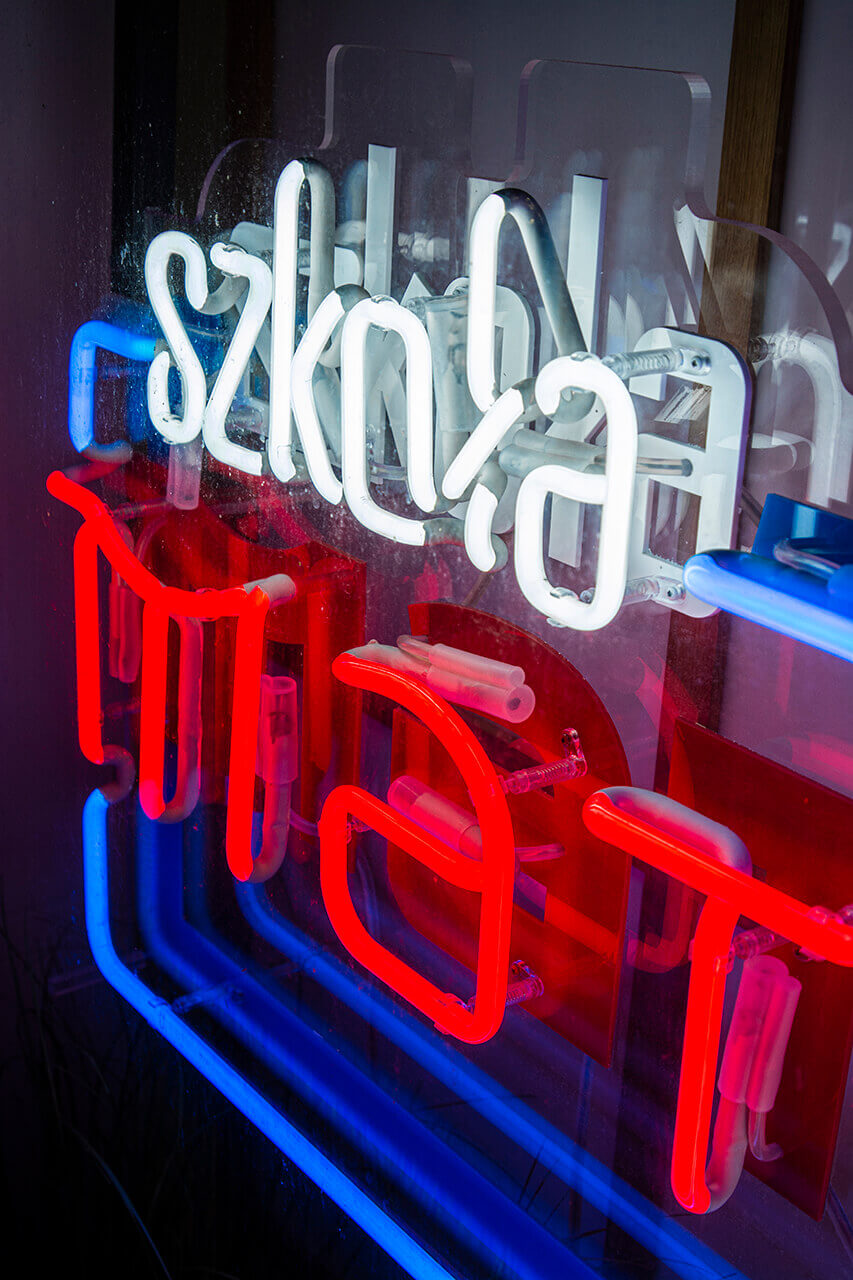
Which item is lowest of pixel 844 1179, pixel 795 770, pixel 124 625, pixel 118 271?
pixel 844 1179

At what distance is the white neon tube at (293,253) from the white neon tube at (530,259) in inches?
10.9

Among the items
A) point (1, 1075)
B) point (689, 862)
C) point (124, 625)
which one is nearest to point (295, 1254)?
point (1, 1075)

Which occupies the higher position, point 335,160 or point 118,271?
point 335,160

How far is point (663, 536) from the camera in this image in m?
1.31

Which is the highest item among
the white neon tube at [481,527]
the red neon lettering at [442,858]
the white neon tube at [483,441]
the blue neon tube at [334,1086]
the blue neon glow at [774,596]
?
the white neon tube at [483,441]

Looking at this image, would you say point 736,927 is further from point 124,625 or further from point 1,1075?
point 1,1075

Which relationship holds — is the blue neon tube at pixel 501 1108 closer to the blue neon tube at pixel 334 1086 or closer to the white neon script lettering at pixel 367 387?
the blue neon tube at pixel 334 1086

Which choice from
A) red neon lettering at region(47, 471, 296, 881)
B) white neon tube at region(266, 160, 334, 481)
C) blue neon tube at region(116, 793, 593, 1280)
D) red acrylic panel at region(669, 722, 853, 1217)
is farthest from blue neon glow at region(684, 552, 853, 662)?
blue neon tube at region(116, 793, 593, 1280)

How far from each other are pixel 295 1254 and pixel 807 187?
5.61 feet

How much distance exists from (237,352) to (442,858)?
0.66m

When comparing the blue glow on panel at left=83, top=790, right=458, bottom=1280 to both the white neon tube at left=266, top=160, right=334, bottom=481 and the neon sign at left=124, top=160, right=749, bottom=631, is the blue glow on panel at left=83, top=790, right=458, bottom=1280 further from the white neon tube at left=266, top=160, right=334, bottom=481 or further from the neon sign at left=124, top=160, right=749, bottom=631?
the white neon tube at left=266, top=160, right=334, bottom=481

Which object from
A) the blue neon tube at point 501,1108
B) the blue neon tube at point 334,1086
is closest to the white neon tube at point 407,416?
the blue neon tube at point 501,1108

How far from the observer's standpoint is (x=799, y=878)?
1.27 m

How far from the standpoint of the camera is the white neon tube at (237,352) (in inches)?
62.7
